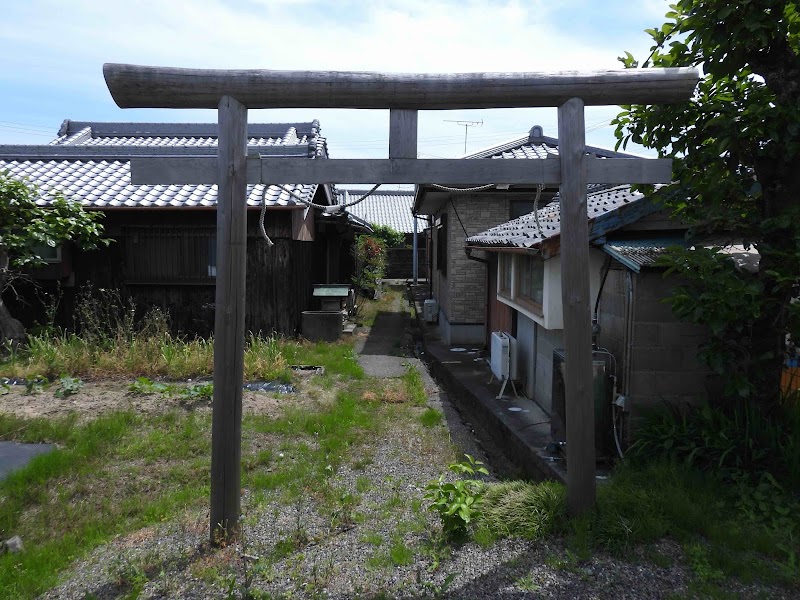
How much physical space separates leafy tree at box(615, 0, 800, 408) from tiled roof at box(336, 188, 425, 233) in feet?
85.5

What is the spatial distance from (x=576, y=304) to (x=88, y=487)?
411 centimetres

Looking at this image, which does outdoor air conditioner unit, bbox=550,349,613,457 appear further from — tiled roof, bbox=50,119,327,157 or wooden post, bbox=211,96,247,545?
tiled roof, bbox=50,119,327,157

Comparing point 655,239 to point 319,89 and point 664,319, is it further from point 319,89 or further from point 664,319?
point 319,89

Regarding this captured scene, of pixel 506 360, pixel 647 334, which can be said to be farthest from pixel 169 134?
pixel 647 334

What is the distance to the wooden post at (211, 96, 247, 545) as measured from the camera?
3777 millimetres

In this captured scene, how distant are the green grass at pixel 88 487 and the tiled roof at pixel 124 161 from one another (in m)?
3.62

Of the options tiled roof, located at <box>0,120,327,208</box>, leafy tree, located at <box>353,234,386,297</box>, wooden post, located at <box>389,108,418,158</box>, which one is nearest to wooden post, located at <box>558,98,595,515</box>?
wooden post, located at <box>389,108,418,158</box>

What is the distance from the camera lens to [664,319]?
493 centimetres

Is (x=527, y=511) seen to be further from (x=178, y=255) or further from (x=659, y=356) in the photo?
(x=178, y=255)

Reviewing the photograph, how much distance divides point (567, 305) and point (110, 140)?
18412mm

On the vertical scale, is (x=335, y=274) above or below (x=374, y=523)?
above

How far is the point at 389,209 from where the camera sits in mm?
36031

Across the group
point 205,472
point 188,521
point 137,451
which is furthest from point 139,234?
point 188,521

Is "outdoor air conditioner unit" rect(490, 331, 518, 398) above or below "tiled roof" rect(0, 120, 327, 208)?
below
